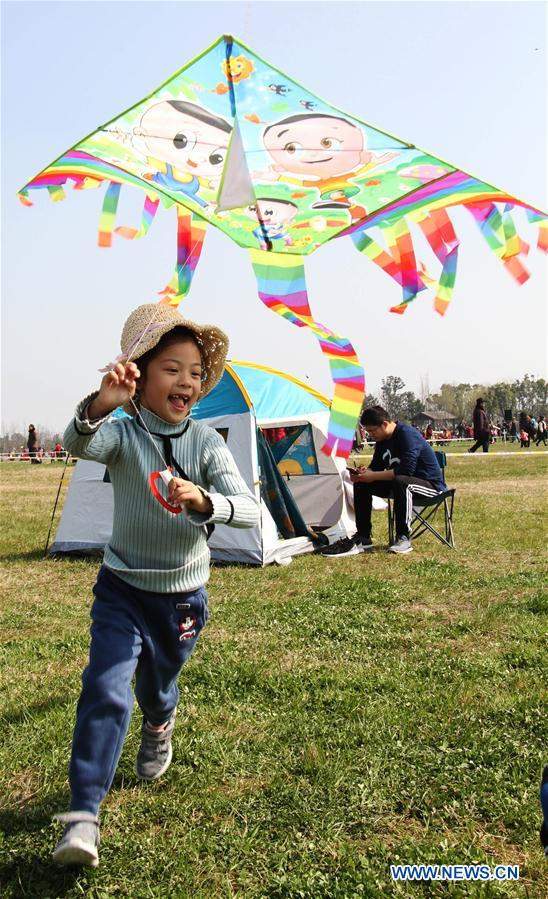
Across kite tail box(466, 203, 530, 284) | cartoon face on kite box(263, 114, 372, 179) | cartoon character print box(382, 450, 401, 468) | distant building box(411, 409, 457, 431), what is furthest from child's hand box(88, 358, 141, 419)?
distant building box(411, 409, 457, 431)

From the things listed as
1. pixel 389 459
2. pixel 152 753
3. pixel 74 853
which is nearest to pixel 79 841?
pixel 74 853

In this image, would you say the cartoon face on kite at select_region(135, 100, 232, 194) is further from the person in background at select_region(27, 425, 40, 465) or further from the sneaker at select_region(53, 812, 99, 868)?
the person in background at select_region(27, 425, 40, 465)

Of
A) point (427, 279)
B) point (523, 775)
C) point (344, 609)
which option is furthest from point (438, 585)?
point (523, 775)

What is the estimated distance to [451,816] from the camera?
7.45 ft

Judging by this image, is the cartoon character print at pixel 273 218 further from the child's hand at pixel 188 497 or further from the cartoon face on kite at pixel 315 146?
the child's hand at pixel 188 497

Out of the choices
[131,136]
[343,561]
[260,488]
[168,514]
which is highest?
[131,136]

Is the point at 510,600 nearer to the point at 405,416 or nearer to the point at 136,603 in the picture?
the point at 136,603

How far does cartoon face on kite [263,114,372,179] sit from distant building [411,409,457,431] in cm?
7884

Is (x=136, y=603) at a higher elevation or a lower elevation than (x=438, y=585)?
higher

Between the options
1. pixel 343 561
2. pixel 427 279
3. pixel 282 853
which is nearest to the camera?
pixel 282 853

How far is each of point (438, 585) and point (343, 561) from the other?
4.89 feet

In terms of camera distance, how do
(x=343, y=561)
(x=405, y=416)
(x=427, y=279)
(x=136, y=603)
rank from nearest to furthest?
(x=136, y=603) → (x=427, y=279) → (x=343, y=561) → (x=405, y=416)

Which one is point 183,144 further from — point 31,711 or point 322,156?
point 31,711

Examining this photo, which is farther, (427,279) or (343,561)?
(343,561)
